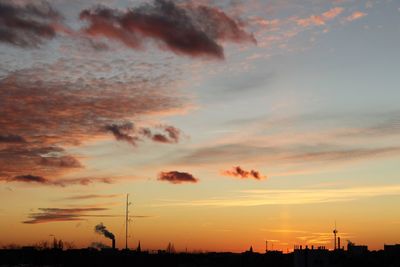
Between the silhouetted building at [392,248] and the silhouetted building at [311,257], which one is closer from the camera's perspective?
the silhouetted building at [311,257]

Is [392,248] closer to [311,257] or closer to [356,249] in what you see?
[356,249]

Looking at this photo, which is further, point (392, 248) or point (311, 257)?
point (392, 248)

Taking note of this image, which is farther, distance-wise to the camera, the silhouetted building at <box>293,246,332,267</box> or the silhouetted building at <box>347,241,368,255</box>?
the silhouetted building at <box>347,241,368,255</box>

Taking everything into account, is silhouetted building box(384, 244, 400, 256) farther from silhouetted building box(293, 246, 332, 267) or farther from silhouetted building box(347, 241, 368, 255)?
silhouetted building box(293, 246, 332, 267)

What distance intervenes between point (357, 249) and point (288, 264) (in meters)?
26.5

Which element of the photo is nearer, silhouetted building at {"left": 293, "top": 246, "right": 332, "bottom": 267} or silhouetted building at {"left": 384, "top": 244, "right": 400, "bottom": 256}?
silhouetted building at {"left": 293, "top": 246, "right": 332, "bottom": 267}

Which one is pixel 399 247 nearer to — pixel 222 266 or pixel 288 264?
pixel 288 264

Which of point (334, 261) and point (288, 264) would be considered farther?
point (288, 264)

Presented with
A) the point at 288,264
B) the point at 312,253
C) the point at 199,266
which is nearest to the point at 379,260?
the point at 312,253

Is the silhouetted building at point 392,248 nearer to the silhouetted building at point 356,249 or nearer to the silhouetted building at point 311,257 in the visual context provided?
the silhouetted building at point 356,249

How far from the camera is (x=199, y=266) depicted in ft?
587

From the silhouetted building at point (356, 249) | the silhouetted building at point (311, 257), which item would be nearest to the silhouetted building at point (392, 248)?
the silhouetted building at point (356, 249)

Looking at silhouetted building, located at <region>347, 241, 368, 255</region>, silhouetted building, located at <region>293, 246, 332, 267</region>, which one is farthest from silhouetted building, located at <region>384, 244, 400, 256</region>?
silhouetted building, located at <region>293, 246, 332, 267</region>

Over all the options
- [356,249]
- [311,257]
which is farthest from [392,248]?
[311,257]
